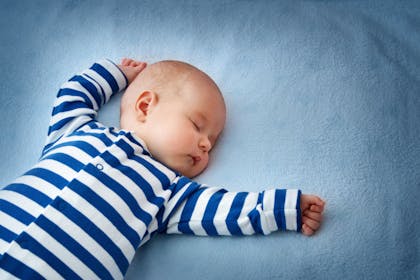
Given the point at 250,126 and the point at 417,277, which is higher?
the point at 250,126

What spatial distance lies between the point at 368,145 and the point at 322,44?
1.08 feet

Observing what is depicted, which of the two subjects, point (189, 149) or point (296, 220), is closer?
point (296, 220)

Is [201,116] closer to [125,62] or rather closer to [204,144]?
[204,144]


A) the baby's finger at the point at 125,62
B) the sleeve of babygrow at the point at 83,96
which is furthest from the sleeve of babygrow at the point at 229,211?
the baby's finger at the point at 125,62

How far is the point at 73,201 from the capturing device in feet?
3.39

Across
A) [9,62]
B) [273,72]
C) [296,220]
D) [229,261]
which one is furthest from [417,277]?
[9,62]

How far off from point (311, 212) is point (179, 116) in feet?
1.17

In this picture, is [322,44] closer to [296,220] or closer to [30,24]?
[296,220]

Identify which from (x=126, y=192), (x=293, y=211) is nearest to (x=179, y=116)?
(x=126, y=192)

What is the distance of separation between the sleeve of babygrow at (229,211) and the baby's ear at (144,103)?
20cm

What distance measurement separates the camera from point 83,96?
1.28 meters

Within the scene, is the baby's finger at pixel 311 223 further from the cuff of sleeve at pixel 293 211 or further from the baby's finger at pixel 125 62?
the baby's finger at pixel 125 62

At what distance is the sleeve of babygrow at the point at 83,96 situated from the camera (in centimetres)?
124

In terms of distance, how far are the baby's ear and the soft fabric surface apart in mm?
124
